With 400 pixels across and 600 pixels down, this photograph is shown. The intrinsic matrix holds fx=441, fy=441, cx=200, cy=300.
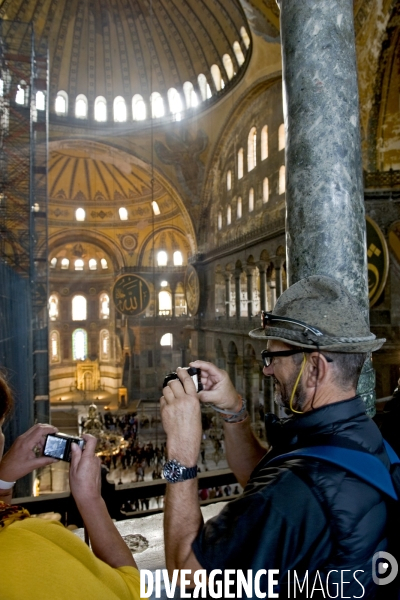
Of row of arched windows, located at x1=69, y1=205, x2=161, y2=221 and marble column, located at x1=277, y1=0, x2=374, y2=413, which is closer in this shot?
marble column, located at x1=277, y1=0, x2=374, y2=413

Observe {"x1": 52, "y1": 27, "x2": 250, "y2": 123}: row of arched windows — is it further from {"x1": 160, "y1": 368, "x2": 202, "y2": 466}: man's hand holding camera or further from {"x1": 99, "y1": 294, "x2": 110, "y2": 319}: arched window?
{"x1": 160, "y1": 368, "x2": 202, "y2": 466}: man's hand holding camera

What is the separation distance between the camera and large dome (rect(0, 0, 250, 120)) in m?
15.6

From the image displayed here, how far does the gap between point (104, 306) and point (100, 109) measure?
42.0ft

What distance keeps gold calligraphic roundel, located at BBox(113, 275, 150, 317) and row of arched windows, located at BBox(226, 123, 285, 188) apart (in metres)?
5.32

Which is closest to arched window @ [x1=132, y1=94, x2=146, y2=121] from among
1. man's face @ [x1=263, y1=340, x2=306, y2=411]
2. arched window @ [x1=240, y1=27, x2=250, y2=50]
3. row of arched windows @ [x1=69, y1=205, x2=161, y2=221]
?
arched window @ [x1=240, y1=27, x2=250, y2=50]

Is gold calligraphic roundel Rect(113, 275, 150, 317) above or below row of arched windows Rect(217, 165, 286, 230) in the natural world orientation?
below

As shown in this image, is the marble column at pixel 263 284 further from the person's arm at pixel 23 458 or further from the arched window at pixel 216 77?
the person's arm at pixel 23 458

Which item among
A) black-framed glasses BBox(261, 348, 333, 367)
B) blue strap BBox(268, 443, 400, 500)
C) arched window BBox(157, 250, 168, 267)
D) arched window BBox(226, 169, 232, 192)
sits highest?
arched window BBox(226, 169, 232, 192)

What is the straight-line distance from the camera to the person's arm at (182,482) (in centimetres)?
111

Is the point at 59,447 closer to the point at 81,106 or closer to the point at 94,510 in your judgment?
the point at 94,510

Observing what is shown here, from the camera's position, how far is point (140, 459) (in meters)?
13.5

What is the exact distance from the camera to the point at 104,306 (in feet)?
93.7

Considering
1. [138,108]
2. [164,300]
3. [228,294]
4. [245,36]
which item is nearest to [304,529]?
[228,294]

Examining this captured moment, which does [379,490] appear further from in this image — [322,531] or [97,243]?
[97,243]
